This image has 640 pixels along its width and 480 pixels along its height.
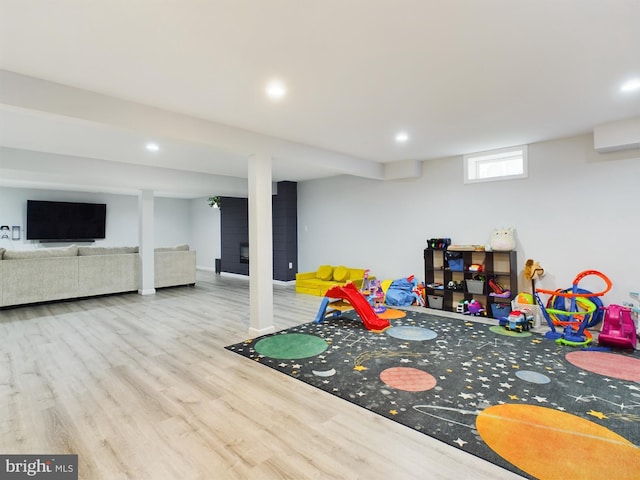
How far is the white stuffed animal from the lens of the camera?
5.01m

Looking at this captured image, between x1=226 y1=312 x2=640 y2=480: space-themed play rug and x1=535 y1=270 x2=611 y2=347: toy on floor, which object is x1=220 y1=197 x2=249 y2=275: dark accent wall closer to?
x1=226 y1=312 x2=640 y2=480: space-themed play rug

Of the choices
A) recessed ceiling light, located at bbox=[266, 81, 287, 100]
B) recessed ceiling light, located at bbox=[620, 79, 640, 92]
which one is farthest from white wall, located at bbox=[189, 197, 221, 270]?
Answer: recessed ceiling light, located at bbox=[620, 79, 640, 92]

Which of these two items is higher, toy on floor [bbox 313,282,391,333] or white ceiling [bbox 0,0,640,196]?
white ceiling [bbox 0,0,640,196]

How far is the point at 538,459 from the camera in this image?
1.92 meters

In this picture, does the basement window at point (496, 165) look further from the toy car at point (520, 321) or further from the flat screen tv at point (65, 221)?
the flat screen tv at point (65, 221)

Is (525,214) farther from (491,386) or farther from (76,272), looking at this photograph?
(76,272)

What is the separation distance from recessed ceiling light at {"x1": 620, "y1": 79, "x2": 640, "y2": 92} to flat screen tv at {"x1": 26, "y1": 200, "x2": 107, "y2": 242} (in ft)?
39.2

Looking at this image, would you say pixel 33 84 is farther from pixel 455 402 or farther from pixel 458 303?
pixel 458 303

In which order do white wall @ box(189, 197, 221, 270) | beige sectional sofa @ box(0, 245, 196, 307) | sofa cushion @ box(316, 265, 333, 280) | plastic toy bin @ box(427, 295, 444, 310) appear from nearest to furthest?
plastic toy bin @ box(427, 295, 444, 310) < beige sectional sofa @ box(0, 245, 196, 307) < sofa cushion @ box(316, 265, 333, 280) < white wall @ box(189, 197, 221, 270)

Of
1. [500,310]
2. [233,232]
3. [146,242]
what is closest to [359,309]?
[500,310]

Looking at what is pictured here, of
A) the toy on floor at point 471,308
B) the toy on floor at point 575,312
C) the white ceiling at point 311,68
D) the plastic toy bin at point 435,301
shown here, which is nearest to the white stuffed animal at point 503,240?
the toy on floor at point 575,312

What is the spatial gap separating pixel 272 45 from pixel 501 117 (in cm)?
286

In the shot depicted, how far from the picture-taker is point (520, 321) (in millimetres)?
4398

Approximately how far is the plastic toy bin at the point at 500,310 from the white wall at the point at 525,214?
0.45 m
